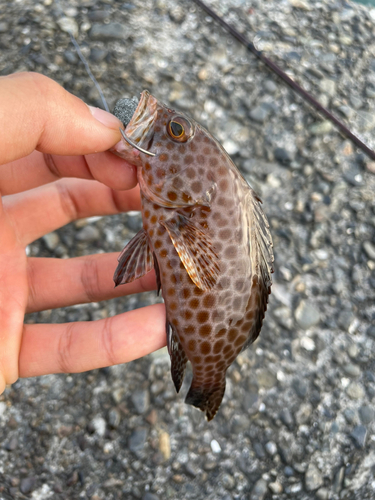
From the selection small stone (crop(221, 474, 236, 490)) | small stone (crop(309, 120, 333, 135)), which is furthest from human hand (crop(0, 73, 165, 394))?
small stone (crop(309, 120, 333, 135))

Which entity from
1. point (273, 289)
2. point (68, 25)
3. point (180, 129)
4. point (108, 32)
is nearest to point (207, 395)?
point (273, 289)

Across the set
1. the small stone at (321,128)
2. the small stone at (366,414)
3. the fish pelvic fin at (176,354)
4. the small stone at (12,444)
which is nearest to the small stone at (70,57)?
the small stone at (321,128)

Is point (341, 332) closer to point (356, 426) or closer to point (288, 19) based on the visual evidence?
point (356, 426)

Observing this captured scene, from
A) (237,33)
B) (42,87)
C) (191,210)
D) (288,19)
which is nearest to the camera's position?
(42,87)

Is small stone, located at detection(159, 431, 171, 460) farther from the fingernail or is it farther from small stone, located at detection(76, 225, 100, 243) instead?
the fingernail

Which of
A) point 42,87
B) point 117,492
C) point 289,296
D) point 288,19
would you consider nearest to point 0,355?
point 117,492

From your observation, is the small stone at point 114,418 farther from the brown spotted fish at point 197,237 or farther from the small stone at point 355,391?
the small stone at point 355,391
